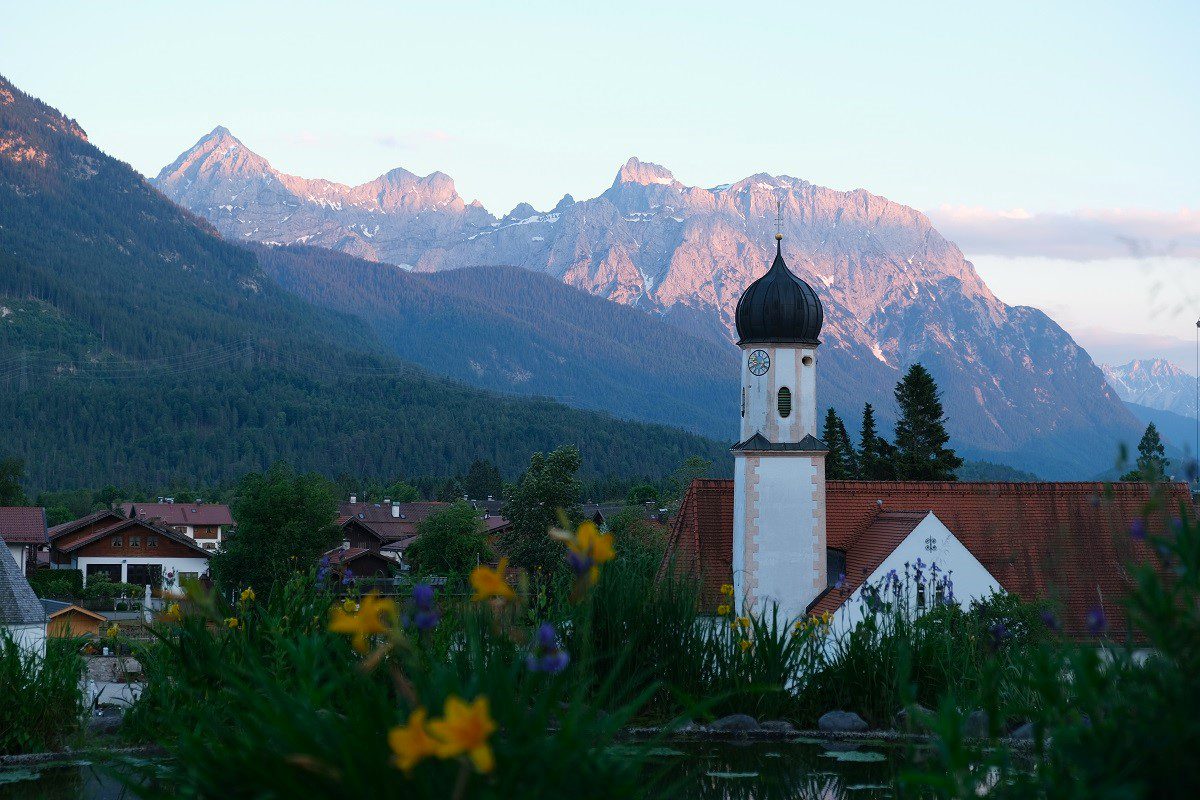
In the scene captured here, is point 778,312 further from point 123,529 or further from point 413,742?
point 123,529

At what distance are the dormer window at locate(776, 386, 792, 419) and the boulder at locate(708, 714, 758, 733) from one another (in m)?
18.5

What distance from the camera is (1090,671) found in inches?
110

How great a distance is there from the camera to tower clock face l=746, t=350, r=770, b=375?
25.0m

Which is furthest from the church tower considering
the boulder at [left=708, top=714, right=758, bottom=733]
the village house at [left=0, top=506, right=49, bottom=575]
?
the village house at [left=0, top=506, right=49, bottom=575]

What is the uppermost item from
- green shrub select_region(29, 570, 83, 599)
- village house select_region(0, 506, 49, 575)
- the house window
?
the house window

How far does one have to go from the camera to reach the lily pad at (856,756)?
5.89 meters

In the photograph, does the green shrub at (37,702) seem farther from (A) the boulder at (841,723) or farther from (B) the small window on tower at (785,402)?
(B) the small window on tower at (785,402)

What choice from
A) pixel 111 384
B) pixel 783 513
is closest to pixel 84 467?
pixel 111 384

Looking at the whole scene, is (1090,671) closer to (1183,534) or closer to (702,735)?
(1183,534)

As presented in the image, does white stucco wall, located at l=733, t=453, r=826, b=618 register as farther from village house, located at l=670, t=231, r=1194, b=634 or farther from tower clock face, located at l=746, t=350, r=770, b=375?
tower clock face, located at l=746, t=350, r=770, b=375

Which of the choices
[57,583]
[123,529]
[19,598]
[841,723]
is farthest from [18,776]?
[123,529]

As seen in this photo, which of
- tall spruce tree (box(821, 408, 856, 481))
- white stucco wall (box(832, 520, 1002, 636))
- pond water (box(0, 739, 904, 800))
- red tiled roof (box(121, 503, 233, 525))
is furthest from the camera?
red tiled roof (box(121, 503, 233, 525))

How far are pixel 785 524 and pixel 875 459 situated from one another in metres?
25.4

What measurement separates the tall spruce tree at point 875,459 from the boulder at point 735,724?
41.1 metres
